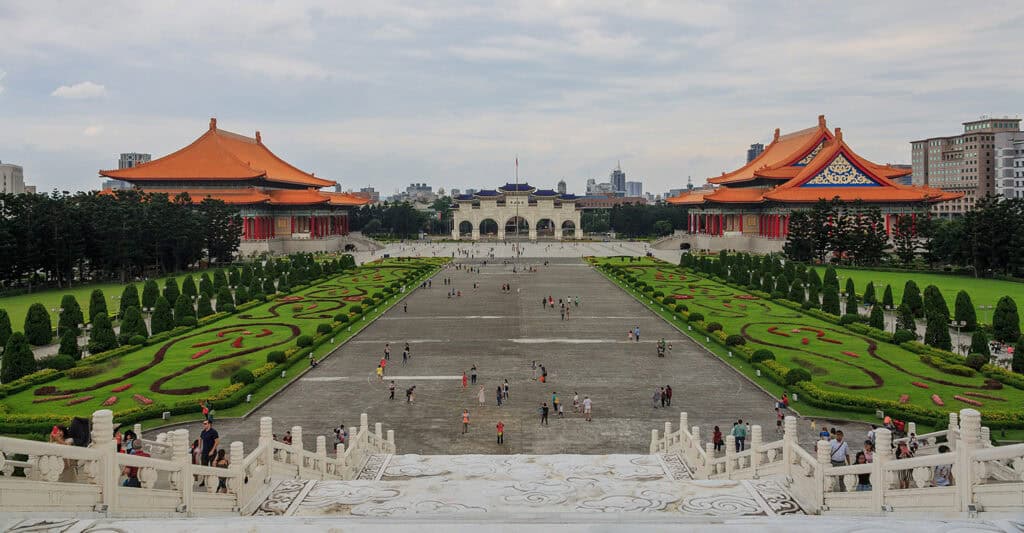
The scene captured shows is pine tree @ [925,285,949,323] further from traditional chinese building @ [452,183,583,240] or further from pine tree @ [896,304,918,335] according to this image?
traditional chinese building @ [452,183,583,240]

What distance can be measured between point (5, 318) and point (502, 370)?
2019 cm

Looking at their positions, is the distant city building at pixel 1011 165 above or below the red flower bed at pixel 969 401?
above

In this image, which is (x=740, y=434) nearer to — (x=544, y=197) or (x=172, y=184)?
(x=172, y=184)

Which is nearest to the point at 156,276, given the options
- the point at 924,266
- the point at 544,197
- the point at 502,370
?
the point at 502,370

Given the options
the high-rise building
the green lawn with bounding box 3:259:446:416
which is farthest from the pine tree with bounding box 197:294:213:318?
the high-rise building

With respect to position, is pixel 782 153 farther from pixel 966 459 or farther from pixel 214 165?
pixel 966 459

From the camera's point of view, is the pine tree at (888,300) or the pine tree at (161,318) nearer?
the pine tree at (161,318)

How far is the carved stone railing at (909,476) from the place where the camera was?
9.63 meters

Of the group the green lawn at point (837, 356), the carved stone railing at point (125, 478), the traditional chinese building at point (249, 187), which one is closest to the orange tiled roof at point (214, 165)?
the traditional chinese building at point (249, 187)

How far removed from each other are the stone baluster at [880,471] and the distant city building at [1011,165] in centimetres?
12898

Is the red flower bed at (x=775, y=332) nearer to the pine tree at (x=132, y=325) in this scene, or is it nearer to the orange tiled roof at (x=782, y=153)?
the pine tree at (x=132, y=325)

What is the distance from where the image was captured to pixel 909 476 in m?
11.7

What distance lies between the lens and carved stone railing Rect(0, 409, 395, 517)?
355 inches

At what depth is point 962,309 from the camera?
37.1 metres
